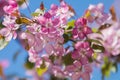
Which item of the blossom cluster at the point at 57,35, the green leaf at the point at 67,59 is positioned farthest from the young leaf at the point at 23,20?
the green leaf at the point at 67,59

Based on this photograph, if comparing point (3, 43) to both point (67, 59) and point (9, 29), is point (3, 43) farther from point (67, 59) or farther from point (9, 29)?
point (67, 59)

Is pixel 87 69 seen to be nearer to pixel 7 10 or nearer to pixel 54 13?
pixel 54 13

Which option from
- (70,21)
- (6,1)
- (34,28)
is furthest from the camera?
(6,1)

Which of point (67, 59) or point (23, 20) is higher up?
point (23, 20)

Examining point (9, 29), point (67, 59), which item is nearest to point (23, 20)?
point (9, 29)

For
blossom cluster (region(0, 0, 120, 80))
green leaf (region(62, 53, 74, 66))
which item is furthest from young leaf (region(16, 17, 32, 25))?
green leaf (region(62, 53, 74, 66))

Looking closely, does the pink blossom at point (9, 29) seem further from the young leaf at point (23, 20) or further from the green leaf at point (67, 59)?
the green leaf at point (67, 59)

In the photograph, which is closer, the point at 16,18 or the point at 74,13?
the point at 16,18

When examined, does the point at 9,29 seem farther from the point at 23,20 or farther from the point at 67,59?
the point at 67,59

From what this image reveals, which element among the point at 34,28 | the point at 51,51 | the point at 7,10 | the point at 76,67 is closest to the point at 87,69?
the point at 76,67

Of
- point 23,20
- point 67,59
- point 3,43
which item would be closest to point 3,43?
point 3,43

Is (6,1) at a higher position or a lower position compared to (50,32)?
higher
